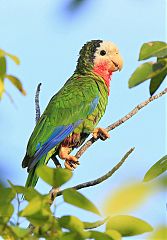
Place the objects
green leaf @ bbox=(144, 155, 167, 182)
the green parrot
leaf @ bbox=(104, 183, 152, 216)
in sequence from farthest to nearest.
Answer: the green parrot
green leaf @ bbox=(144, 155, 167, 182)
leaf @ bbox=(104, 183, 152, 216)

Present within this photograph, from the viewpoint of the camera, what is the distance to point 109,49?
15.7 feet

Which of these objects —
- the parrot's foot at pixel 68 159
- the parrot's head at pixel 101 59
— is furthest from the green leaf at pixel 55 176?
the parrot's head at pixel 101 59

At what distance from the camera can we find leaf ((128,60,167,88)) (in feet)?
3.15

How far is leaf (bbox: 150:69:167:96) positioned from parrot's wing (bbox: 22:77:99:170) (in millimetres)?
2433

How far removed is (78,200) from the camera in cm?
89

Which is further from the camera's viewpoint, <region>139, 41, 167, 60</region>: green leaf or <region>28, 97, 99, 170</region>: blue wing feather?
<region>28, 97, 99, 170</region>: blue wing feather

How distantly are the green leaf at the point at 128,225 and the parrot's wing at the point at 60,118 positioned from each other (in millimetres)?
2510

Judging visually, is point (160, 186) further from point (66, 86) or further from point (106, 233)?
point (66, 86)

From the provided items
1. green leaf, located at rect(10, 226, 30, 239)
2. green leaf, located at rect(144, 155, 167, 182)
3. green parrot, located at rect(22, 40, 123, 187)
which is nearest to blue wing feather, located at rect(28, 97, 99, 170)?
green parrot, located at rect(22, 40, 123, 187)

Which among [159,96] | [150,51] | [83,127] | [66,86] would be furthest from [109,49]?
[150,51]

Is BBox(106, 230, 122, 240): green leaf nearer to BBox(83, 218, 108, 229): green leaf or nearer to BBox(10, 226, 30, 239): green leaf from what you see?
BBox(83, 218, 108, 229): green leaf

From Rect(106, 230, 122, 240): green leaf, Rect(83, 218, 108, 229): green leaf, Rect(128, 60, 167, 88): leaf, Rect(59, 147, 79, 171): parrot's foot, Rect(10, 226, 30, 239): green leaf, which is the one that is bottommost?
Rect(59, 147, 79, 171): parrot's foot

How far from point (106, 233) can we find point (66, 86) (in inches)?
141

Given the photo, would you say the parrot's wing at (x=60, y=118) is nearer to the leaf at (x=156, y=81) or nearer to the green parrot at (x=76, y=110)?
the green parrot at (x=76, y=110)
